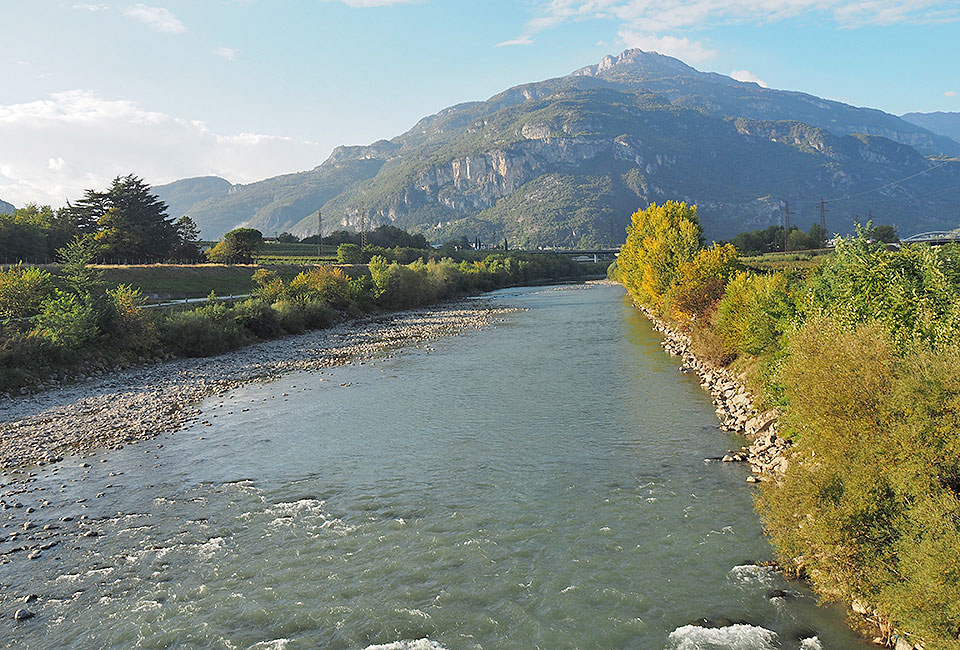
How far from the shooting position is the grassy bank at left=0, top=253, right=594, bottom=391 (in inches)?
1305

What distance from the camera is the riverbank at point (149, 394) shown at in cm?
2207

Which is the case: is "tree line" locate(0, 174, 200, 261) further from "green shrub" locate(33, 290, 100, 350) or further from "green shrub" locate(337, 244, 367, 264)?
"green shrub" locate(33, 290, 100, 350)

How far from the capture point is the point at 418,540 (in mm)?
13703

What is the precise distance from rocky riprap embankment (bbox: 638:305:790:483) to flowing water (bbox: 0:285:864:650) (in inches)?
26.7

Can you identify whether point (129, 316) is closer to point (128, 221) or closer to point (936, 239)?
point (128, 221)

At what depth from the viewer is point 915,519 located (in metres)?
8.46

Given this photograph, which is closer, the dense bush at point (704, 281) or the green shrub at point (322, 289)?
the dense bush at point (704, 281)

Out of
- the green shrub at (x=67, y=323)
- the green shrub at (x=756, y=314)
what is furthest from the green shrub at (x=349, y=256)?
the green shrub at (x=756, y=314)

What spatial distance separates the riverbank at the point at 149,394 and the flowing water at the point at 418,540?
2.43 m

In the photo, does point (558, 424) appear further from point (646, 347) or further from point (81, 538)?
point (646, 347)

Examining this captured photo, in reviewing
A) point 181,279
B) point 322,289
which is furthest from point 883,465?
point 181,279

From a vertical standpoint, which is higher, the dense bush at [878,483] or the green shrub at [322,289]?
the green shrub at [322,289]

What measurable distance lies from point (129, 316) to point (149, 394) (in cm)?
1211

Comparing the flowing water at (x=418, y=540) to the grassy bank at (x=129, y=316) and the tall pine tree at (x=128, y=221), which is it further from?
the tall pine tree at (x=128, y=221)
